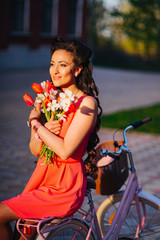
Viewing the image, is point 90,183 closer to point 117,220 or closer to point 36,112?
point 117,220

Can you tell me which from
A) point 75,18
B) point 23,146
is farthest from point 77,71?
point 75,18

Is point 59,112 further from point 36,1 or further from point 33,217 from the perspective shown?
point 36,1

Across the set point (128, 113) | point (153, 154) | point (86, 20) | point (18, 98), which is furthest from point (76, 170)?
point (86, 20)

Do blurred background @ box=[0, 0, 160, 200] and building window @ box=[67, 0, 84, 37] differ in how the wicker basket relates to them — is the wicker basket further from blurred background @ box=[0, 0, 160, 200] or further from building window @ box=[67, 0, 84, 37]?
building window @ box=[67, 0, 84, 37]

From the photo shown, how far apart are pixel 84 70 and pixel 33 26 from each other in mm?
23504

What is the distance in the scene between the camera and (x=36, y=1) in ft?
81.6

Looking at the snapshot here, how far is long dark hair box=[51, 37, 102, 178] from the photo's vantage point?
254 cm

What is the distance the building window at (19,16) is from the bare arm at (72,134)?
22.6 metres

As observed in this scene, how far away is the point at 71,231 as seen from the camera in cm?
256

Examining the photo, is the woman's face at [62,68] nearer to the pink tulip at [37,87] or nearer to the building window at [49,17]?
the pink tulip at [37,87]

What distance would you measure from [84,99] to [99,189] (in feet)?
2.71

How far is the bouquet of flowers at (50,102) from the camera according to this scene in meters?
2.40

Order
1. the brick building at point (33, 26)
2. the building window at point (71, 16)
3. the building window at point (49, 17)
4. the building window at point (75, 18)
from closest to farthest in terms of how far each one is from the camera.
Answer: the brick building at point (33, 26) → the building window at point (49, 17) → the building window at point (71, 16) → the building window at point (75, 18)

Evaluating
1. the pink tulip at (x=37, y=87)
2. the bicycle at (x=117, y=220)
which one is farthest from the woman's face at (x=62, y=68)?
the bicycle at (x=117, y=220)
